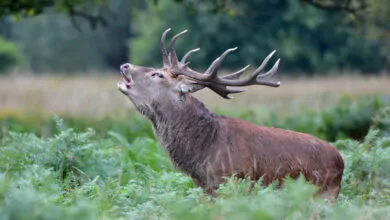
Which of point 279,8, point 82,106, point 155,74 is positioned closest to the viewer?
point 155,74

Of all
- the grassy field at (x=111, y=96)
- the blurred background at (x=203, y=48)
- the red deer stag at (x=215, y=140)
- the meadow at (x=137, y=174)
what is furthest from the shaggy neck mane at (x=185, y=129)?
the grassy field at (x=111, y=96)

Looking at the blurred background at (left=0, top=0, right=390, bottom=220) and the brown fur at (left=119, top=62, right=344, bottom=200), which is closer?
the blurred background at (left=0, top=0, right=390, bottom=220)

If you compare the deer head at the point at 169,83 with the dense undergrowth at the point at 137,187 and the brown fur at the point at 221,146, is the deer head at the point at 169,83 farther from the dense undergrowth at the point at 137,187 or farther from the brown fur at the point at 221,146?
the dense undergrowth at the point at 137,187

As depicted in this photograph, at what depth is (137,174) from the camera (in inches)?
394

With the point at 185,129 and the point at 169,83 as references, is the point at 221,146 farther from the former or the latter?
the point at 169,83

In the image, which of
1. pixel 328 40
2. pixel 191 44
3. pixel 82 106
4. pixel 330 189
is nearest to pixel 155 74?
pixel 330 189

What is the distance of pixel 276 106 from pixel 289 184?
47.9 ft

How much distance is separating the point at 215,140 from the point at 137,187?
0.95m

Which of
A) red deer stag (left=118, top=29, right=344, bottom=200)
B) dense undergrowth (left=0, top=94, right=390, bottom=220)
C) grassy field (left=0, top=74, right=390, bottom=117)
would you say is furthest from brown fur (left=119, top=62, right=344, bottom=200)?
grassy field (left=0, top=74, right=390, bottom=117)

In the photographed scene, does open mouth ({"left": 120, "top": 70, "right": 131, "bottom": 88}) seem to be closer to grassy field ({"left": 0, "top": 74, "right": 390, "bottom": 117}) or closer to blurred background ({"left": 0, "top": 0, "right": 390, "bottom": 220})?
blurred background ({"left": 0, "top": 0, "right": 390, "bottom": 220})

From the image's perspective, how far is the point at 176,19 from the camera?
4581cm

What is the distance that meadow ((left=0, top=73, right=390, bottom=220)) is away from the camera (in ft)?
19.4

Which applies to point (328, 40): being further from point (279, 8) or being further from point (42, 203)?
point (42, 203)

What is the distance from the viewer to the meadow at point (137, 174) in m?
5.91
